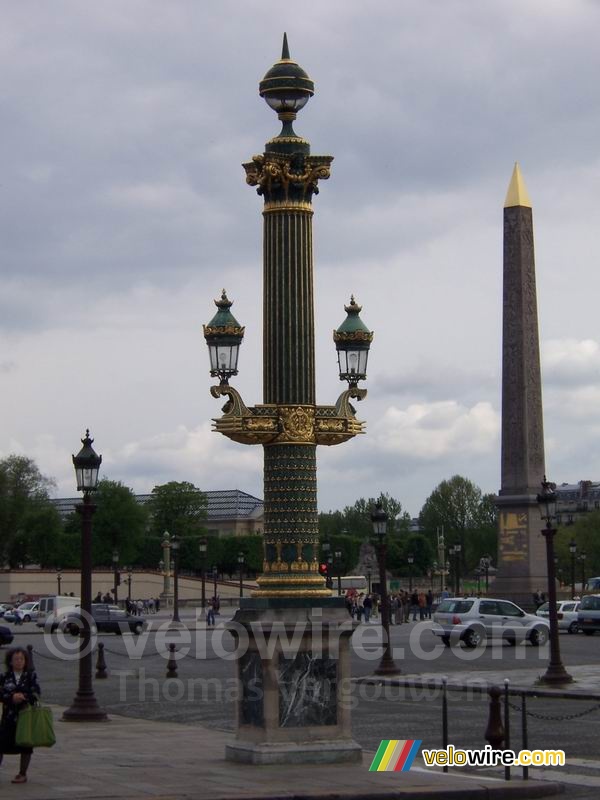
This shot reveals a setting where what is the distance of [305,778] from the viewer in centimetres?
1425

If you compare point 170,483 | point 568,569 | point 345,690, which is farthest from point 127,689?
point 170,483

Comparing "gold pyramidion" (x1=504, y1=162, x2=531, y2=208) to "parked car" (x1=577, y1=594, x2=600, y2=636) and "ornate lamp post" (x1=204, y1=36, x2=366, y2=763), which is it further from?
"ornate lamp post" (x1=204, y1=36, x2=366, y2=763)

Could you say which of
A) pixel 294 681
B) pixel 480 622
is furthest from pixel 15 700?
pixel 480 622

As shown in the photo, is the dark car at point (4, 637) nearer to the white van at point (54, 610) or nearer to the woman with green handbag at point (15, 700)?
the white van at point (54, 610)

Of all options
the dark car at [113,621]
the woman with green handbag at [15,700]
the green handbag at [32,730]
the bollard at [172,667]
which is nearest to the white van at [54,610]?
the dark car at [113,621]

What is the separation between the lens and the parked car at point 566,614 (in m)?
52.7

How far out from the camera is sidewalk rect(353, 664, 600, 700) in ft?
85.8

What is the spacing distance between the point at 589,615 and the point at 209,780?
39.1m

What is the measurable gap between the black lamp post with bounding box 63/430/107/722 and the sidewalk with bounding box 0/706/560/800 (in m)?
4.48

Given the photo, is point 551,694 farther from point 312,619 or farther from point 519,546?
point 519,546

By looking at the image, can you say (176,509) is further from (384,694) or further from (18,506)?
(384,694)

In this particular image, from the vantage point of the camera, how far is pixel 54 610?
61844 mm

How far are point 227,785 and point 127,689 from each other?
15693 millimetres

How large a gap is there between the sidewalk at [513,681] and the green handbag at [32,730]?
12.2 m
